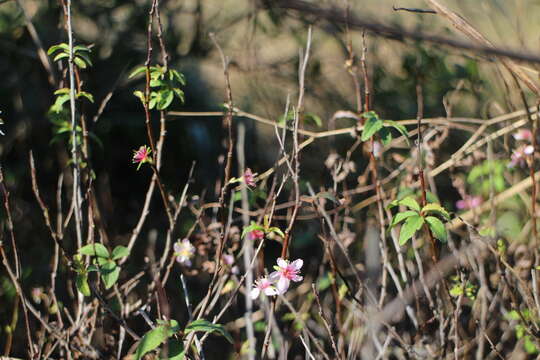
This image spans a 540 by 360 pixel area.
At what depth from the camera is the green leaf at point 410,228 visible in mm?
1330

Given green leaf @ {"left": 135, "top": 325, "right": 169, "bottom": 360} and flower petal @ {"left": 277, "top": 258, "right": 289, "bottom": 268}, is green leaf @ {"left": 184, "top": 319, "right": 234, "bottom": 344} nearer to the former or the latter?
green leaf @ {"left": 135, "top": 325, "right": 169, "bottom": 360}

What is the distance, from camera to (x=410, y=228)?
135 centimetres

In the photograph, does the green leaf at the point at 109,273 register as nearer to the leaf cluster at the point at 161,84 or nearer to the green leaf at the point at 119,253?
the green leaf at the point at 119,253

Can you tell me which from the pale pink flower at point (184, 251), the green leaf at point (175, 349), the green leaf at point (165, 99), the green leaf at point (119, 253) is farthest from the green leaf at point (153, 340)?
the green leaf at point (165, 99)

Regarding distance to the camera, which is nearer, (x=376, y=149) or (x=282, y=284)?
(x=282, y=284)

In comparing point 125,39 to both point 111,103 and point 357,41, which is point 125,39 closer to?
point 111,103

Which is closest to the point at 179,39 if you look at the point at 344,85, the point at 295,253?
the point at 344,85

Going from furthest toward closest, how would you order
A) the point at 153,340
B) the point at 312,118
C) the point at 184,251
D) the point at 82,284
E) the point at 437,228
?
1. the point at 312,118
2. the point at 184,251
3. the point at 82,284
4. the point at 437,228
5. the point at 153,340

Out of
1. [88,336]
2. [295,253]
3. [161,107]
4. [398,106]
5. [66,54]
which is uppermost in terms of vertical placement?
[66,54]

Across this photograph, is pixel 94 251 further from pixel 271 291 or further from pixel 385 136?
pixel 385 136

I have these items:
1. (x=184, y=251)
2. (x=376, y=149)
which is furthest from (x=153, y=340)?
(x=376, y=149)

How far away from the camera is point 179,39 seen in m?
3.05

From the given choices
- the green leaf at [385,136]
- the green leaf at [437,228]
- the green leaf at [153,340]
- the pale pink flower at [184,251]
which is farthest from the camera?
the pale pink flower at [184,251]

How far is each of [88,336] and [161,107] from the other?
2.28ft
